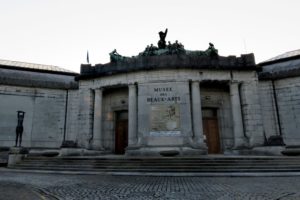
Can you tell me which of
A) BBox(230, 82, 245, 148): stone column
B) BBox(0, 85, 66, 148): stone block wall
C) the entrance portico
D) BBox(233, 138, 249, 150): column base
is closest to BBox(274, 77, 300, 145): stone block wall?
the entrance portico

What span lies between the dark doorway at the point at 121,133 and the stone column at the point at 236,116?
10181mm

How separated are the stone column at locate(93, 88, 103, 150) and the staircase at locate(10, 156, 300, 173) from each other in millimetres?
6230

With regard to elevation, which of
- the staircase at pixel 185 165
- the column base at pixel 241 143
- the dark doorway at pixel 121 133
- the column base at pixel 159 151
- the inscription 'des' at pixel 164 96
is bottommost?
the staircase at pixel 185 165

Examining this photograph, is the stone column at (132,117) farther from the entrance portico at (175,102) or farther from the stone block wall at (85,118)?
the stone block wall at (85,118)

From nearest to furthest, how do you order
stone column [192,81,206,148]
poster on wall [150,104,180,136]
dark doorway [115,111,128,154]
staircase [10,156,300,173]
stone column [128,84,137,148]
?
staircase [10,156,300,173]
stone column [192,81,206,148]
poster on wall [150,104,180,136]
stone column [128,84,137,148]
dark doorway [115,111,128,154]

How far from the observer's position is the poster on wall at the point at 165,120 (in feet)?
61.8

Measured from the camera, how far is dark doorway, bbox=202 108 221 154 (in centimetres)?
2117

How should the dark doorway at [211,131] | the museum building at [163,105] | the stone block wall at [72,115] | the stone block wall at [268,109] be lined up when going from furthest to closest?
the stone block wall at [72,115] < the stone block wall at [268,109] < the dark doorway at [211,131] < the museum building at [163,105]

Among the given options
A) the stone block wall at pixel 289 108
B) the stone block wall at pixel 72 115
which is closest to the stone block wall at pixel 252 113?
the stone block wall at pixel 289 108

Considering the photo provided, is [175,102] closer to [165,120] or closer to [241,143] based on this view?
[165,120]

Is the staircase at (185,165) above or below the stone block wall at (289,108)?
below

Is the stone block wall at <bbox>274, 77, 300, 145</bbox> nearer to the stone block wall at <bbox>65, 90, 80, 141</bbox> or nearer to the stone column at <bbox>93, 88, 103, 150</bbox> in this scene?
the stone column at <bbox>93, 88, 103, 150</bbox>

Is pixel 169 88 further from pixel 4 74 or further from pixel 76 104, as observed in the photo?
pixel 4 74

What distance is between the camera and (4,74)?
24.0 m
